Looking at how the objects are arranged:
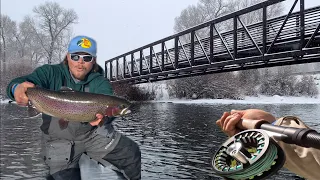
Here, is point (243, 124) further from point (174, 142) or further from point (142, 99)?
point (142, 99)

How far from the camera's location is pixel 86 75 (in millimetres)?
2836

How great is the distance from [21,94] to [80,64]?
505mm

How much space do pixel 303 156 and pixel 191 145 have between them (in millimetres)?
8816

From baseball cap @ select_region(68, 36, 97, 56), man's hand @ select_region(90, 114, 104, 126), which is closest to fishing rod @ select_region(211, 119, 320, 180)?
man's hand @ select_region(90, 114, 104, 126)

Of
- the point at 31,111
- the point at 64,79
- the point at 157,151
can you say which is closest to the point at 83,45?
the point at 64,79

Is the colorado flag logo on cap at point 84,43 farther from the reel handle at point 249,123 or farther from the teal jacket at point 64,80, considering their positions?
the reel handle at point 249,123

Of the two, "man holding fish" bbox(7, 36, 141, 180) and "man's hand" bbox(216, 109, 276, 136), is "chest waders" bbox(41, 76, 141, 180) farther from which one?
"man's hand" bbox(216, 109, 276, 136)

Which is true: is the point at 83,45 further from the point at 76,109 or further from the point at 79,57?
the point at 76,109

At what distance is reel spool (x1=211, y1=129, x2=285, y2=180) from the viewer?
4.12ft

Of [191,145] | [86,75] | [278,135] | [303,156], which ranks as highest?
[86,75]

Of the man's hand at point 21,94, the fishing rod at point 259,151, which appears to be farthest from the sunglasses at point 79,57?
the fishing rod at point 259,151

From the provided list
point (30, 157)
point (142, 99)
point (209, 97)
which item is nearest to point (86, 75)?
point (30, 157)

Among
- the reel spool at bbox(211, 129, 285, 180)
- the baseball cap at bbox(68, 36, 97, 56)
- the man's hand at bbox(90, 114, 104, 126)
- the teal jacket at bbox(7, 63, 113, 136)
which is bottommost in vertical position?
the reel spool at bbox(211, 129, 285, 180)

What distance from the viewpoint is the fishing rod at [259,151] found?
1193 mm
